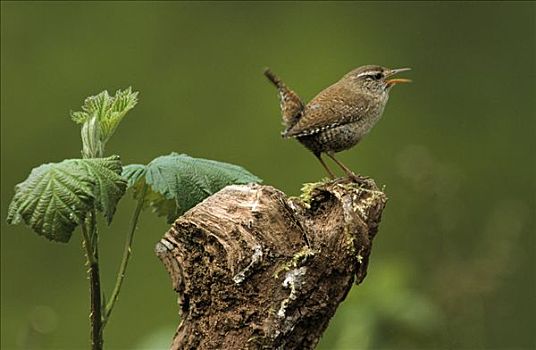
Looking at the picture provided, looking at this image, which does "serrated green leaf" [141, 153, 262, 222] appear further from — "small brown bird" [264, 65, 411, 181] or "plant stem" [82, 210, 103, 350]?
"small brown bird" [264, 65, 411, 181]

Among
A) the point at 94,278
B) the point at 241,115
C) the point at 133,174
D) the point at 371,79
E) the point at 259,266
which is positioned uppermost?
the point at 241,115

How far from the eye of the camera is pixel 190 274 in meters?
2.60

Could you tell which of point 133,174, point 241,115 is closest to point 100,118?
point 133,174

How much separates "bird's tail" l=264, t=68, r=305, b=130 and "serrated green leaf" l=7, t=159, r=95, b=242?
3.39 feet

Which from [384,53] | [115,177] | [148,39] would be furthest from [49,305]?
[115,177]

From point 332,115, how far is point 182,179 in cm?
75

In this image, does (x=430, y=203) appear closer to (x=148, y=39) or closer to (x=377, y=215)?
(x=377, y=215)

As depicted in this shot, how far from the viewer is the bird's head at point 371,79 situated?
366 cm

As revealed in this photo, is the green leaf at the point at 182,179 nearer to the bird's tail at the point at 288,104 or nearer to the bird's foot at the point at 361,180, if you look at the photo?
the bird's foot at the point at 361,180

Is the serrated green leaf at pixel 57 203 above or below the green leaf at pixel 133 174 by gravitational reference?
below

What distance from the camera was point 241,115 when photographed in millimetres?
7258

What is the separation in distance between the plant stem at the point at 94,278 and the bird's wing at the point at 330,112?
935 mm

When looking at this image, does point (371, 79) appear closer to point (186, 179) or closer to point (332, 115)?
point (332, 115)

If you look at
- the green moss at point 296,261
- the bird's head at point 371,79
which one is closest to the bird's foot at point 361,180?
the green moss at point 296,261
